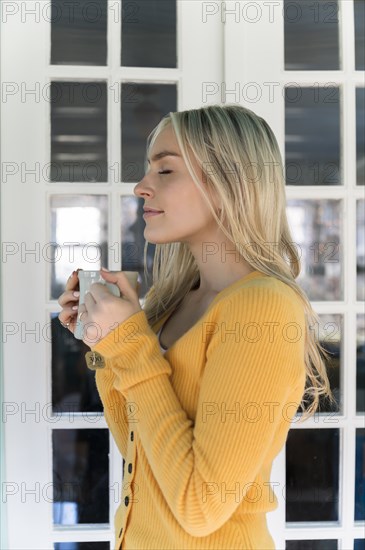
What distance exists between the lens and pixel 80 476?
5.69 feet

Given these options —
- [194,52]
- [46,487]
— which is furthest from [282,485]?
[194,52]

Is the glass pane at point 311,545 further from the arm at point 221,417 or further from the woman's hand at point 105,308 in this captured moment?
the woman's hand at point 105,308

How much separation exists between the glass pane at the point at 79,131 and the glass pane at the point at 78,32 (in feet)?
0.28

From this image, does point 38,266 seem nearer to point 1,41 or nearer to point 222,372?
point 1,41

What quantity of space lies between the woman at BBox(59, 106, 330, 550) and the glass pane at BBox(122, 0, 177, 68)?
73 cm

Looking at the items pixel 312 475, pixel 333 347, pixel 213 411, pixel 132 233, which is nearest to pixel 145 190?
pixel 213 411

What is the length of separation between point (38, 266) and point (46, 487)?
0.68 meters

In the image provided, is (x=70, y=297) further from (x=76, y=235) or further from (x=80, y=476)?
(x=80, y=476)

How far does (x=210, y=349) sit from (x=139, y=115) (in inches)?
41.4

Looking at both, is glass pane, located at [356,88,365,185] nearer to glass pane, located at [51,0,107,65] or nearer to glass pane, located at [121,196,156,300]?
glass pane, located at [121,196,156,300]

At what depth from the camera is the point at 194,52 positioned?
1.63 meters

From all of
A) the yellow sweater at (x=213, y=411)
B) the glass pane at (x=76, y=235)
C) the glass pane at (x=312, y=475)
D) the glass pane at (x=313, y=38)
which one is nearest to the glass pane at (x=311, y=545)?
the glass pane at (x=312, y=475)

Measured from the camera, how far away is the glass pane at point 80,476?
171 centimetres

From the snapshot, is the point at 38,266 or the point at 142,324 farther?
the point at 38,266
